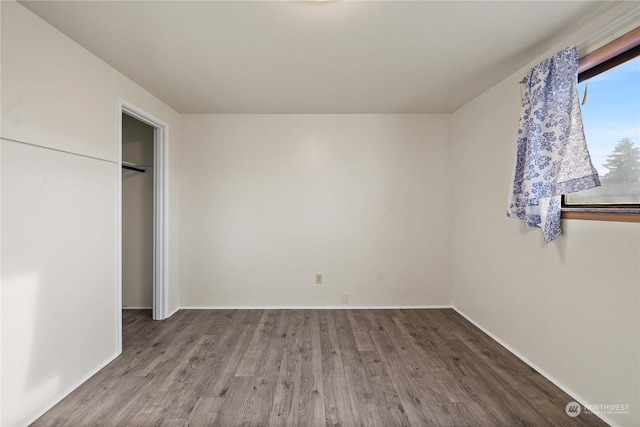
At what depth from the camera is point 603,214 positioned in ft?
5.99

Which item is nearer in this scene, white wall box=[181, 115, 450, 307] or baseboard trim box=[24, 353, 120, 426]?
baseboard trim box=[24, 353, 120, 426]

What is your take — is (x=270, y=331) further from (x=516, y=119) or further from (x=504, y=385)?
(x=516, y=119)

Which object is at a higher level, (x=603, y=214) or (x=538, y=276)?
(x=603, y=214)

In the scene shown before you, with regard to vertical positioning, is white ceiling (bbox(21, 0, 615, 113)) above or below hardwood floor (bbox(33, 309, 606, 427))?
above

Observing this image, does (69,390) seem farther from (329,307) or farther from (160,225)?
(329,307)

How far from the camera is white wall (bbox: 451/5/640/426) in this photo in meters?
1.72

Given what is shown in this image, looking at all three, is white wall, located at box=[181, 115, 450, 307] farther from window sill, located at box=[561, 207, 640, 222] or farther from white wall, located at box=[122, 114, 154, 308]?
window sill, located at box=[561, 207, 640, 222]

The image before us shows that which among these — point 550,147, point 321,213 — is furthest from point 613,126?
point 321,213

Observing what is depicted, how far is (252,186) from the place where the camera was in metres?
3.84

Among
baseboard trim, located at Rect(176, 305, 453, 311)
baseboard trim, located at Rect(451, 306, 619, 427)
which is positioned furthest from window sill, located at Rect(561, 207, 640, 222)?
baseboard trim, located at Rect(176, 305, 453, 311)

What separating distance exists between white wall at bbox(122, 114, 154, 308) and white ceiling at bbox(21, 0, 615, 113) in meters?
0.96

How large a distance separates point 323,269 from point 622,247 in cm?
274

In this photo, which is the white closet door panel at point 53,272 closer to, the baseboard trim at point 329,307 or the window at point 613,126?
the baseboard trim at point 329,307

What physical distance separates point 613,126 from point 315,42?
1.93m
